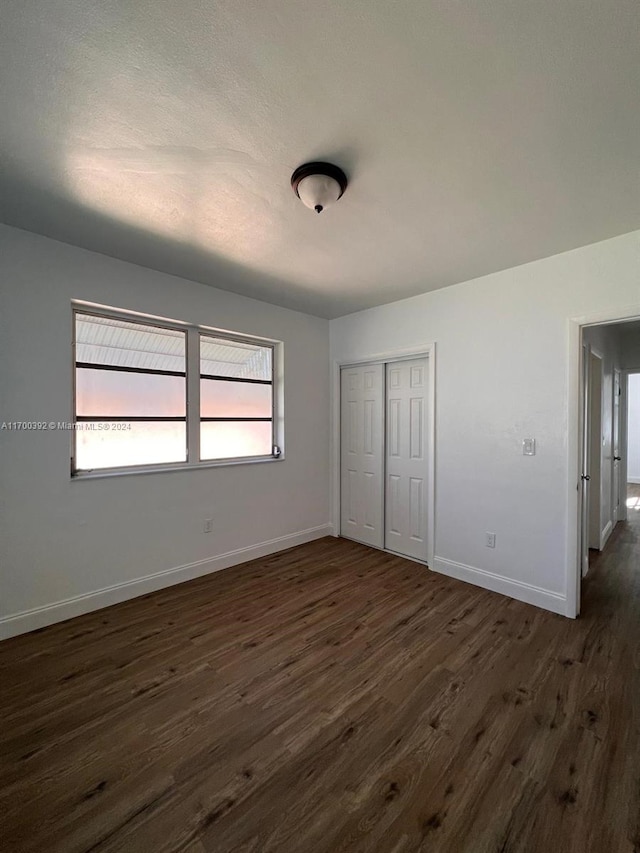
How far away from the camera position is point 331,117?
1443 millimetres

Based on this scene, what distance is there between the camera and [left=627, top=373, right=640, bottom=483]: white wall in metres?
7.84

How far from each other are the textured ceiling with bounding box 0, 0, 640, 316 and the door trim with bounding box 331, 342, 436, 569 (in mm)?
1203

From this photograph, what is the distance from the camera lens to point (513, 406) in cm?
288

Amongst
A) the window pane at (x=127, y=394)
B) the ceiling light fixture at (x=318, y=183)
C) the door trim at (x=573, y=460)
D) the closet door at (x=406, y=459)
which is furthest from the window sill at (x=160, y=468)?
the door trim at (x=573, y=460)

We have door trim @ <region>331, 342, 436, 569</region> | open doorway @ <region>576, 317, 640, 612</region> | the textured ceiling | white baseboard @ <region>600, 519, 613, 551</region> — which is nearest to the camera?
the textured ceiling

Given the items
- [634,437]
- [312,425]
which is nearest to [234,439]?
[312,425]

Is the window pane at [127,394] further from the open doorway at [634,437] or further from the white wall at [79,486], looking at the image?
the open doorway at [634,437]

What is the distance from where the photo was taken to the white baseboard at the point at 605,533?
3930mm

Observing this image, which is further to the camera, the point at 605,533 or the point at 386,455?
the point at 605,533

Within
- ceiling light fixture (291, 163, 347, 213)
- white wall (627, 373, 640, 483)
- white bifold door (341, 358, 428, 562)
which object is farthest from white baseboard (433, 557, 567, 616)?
white wall (627, 373, 640, 483)

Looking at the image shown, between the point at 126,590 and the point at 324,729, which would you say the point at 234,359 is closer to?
the point at 126,590

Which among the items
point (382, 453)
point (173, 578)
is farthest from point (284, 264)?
point (173, 578)

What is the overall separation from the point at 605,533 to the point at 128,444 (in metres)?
5.27

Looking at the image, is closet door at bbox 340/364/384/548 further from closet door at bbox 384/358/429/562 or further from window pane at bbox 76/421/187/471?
window pane at bbox 76/421/187/471
